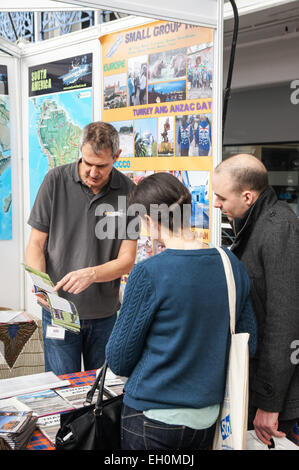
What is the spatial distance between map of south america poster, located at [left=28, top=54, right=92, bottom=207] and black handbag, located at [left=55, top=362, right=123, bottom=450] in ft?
8.65

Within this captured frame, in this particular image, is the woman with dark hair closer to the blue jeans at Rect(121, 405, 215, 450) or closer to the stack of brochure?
the blue jeans at Rect(121, 405, 215, 450)

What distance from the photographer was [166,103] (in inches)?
114

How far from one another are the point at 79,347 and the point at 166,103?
1.49 metres

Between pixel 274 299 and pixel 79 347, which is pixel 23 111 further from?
pixel 274 299

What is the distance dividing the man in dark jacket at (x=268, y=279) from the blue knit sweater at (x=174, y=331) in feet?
0.95

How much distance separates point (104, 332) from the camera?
2451mm

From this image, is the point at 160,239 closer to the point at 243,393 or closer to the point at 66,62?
the point at 243,393

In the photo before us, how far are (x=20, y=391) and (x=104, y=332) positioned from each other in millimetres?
606

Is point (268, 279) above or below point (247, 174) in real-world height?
below

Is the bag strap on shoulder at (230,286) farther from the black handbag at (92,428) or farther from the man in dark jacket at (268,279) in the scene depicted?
the black handbag at (92,428)

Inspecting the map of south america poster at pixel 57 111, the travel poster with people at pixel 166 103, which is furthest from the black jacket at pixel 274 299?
the map of south america poster at pixel 57 111

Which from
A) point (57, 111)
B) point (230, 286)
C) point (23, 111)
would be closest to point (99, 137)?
point (230, 286)

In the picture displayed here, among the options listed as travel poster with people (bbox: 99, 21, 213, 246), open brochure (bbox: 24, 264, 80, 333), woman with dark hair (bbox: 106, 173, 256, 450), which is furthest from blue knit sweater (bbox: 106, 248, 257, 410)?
travel poster with people (bbox: 99, 21, 213, 246)
